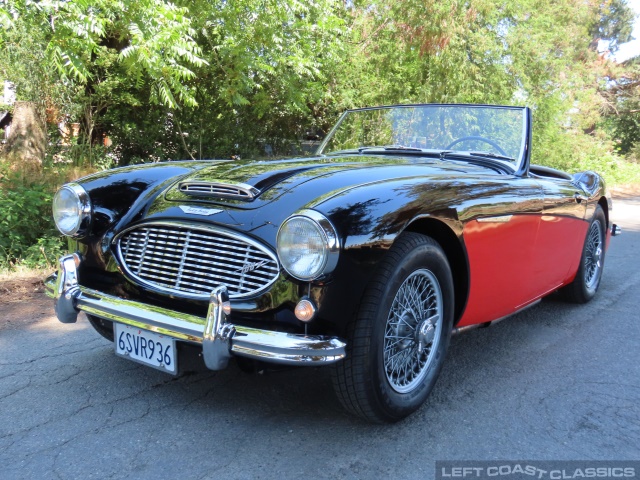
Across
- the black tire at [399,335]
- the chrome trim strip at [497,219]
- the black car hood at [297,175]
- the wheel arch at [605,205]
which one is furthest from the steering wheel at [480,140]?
the wheel arch at [605,205]

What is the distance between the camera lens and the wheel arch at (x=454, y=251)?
2.54 meters

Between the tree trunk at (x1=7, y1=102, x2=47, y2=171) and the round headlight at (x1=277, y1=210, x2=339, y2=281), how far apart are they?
6205mm

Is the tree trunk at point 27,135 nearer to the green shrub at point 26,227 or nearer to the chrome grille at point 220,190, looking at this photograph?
the green shrub at point 26,227

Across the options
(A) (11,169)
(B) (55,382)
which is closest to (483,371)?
(B) (55,382)

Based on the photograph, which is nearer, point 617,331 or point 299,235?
point 299,235

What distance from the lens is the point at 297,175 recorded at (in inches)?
104

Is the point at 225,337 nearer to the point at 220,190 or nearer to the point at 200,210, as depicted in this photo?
the point at 200,210

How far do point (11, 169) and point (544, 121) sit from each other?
459 inches

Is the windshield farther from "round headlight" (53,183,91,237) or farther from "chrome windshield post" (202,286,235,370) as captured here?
"chrome windshield post" (202,286,235,370)

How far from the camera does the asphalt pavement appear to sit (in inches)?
83.7

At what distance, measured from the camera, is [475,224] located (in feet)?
8.89

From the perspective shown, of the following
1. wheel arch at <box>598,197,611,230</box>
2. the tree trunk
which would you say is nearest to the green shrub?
the tree trunk

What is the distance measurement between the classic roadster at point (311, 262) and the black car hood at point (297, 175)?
0.01 m

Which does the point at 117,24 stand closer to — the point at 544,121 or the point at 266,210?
the point at 266,210
